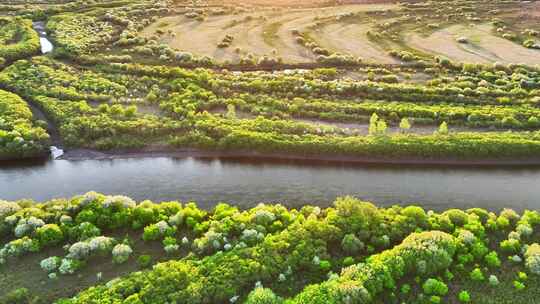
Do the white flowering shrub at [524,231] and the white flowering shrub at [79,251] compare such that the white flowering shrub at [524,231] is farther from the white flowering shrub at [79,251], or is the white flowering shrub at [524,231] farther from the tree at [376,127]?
the white flowering shrub at [79,251]

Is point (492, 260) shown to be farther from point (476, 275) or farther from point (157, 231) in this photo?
point (157, 231)

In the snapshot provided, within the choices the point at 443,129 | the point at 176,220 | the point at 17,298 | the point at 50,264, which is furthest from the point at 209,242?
the point at 443,129

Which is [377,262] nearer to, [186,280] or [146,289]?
[186,280]

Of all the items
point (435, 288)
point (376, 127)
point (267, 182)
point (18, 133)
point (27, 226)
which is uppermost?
point (376, 127)

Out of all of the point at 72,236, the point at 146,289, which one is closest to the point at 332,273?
the point at 146,289

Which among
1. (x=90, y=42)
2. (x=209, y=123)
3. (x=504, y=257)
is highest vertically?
(x=90, y=42)

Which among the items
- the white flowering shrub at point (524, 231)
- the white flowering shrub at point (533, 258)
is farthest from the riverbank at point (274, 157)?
the white flowering shrub at point (533, 258)
